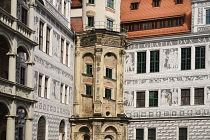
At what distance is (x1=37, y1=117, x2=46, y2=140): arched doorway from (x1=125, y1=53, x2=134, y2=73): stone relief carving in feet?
29.3

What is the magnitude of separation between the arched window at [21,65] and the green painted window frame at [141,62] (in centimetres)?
1101

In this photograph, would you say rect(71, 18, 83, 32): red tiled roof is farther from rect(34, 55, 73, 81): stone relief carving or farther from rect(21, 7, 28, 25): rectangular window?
rect(21, 7, 28, 25): rectangular window

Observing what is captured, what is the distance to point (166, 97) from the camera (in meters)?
34.8

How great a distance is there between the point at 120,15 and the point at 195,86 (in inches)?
357

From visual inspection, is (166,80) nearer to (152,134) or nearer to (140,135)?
(152,134)

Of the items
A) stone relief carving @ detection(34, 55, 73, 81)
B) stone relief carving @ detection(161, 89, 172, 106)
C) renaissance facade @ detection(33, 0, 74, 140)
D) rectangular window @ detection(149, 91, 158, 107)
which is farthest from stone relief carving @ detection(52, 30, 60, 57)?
stone relief carving @ detection(161, 89, 172, 106)

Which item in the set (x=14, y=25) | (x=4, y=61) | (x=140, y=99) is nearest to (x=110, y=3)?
→ (x=140, y=99)

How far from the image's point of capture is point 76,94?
3500 centimetres

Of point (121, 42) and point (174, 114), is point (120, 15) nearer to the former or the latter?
point (121, 42)

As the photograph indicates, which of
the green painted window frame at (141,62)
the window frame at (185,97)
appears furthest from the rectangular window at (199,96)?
the green painted window frame at (141,62)

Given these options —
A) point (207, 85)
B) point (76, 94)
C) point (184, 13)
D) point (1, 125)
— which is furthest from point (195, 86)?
point (1, 125)

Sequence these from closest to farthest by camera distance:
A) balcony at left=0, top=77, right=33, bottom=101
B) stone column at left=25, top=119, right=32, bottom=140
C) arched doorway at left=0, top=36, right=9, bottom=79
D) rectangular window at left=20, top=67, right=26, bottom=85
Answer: balcony at left=0, top=77, right=33, bottom=101 < stone column at left=25, top=119, right=32, bottom=140 < arched doorway at left=0, top=36, right=9, bottom=79 < rectangular window at left=20, top=67, right=26, bottom=85

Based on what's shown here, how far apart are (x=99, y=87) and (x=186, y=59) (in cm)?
660

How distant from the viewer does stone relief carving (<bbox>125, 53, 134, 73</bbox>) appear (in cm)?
3616
